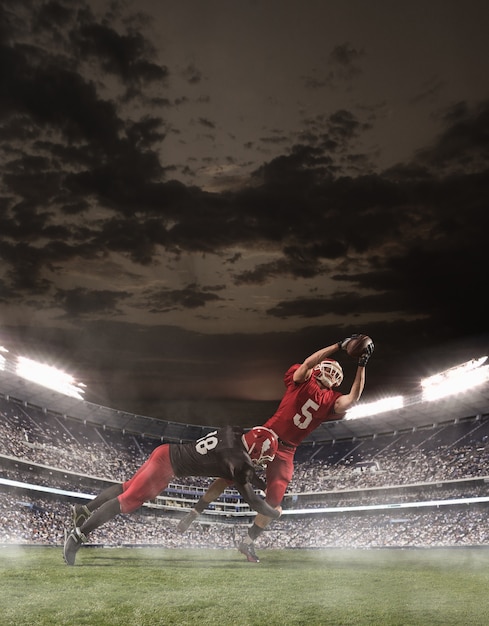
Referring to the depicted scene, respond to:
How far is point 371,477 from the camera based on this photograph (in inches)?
941

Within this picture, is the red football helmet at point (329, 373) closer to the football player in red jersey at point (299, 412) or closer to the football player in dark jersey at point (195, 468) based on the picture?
the football player in red jersey at point (299, 412)

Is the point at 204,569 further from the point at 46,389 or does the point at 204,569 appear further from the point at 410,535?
the point at 410,535

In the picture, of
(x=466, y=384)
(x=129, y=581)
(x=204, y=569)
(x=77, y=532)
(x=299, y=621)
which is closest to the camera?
(x=299, y=621)

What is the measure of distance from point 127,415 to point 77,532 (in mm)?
9195

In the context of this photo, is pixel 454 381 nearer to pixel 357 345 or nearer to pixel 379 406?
pixel 379 406

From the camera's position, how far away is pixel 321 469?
22391mm

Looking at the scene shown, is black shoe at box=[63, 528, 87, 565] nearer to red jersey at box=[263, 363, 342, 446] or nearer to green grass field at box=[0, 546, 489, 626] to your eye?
green grass field at box=[0, 546, 489, 626]

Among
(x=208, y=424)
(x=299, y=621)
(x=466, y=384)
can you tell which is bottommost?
(x=299, y=621)

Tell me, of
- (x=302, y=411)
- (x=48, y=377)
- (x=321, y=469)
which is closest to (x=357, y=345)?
(x=302, y=411)

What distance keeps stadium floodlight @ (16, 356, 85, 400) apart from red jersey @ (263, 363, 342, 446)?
24.1 feet

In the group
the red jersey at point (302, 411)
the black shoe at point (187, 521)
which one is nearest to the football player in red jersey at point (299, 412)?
the red jersey at point (302, 411)

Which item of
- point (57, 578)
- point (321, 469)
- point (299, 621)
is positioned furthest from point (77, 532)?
point (321, 469)

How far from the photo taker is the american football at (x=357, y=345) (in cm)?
629

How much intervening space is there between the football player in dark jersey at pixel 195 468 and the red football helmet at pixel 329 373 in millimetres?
927
